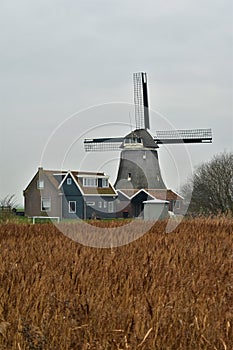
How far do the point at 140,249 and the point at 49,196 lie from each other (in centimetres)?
4001

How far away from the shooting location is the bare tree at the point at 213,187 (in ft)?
133

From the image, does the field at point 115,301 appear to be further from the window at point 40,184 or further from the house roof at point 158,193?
the window at point 40,184

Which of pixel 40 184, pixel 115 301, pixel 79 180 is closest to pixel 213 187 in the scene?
pixel 79 180

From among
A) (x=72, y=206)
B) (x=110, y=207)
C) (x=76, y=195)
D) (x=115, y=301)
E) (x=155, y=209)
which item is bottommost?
(x=115, y=301)

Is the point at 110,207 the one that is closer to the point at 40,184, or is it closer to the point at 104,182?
the point at 104,182

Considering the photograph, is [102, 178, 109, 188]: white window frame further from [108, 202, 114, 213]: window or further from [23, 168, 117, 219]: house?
[108, 202, 114, 213]: window

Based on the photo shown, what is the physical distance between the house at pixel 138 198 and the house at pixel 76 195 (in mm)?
708

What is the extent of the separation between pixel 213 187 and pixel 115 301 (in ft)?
119

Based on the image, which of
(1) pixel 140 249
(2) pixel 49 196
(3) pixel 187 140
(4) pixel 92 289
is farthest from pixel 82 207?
(4) pixel 92 289

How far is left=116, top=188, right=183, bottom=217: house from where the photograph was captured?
4888cm

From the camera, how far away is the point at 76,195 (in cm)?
5138

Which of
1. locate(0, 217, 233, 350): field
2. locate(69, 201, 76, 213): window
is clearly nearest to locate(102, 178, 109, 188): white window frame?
locate(69, 201, 76, 213): window

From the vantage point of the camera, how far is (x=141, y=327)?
5152 millimetres

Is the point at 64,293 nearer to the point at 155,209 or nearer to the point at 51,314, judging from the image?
the point at 51,314
